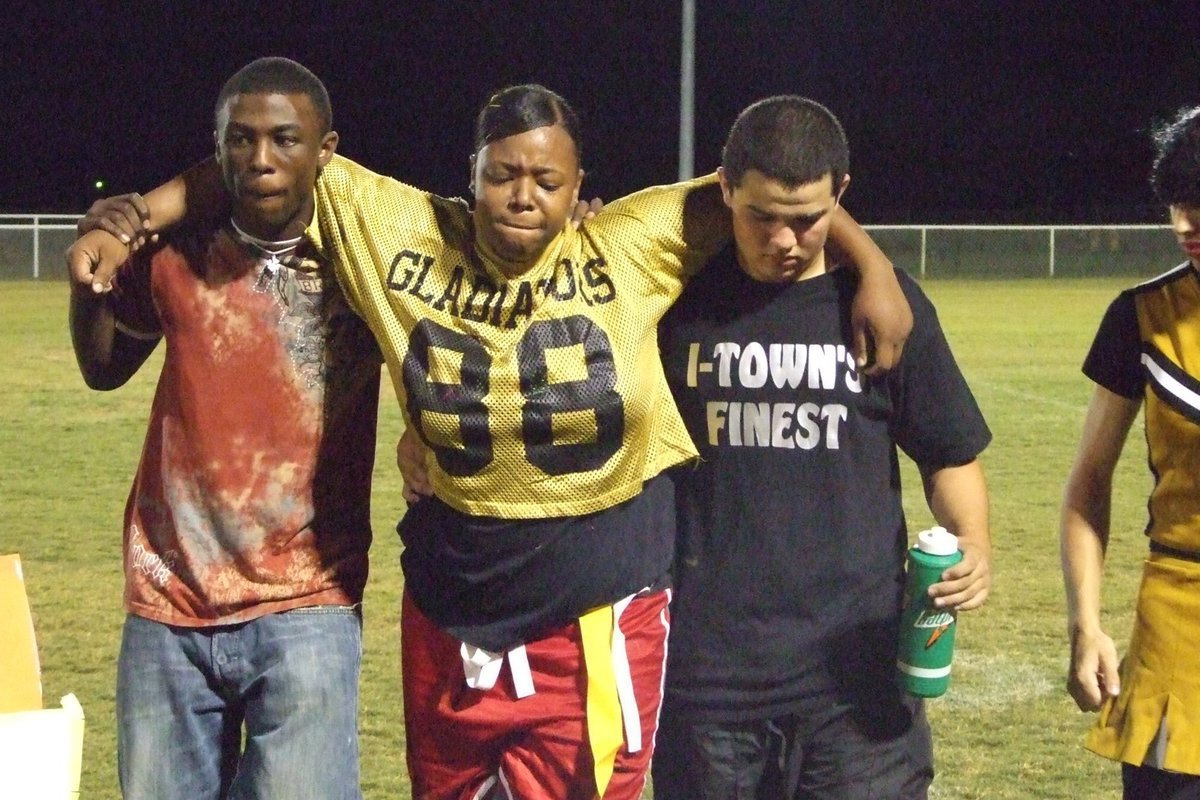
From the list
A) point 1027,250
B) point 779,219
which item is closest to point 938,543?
point 779,219

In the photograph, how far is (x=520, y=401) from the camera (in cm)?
256

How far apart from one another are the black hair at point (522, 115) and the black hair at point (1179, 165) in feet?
3.19

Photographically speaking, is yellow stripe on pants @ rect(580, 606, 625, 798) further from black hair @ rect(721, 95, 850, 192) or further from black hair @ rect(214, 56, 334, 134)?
black hair @ rect(214, 56, 334, 134)

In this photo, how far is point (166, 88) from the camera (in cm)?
4812

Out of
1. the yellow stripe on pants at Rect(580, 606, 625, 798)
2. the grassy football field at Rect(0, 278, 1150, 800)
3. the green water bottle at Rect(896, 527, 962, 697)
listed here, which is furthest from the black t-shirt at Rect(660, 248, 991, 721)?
the grassy football field at Rect(0, 278, 1150, 800)

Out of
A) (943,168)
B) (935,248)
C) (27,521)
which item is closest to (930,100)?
(943,168)

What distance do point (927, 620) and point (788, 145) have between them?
846mm

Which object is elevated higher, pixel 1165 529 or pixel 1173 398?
pixel 1173 398

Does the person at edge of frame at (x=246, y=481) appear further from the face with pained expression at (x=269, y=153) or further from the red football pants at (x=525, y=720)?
the red football pants at (x=525, y=720)

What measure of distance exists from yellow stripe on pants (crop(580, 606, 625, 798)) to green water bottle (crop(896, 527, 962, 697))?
0.52 metres

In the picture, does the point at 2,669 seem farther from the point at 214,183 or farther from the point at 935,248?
the point at 935,248

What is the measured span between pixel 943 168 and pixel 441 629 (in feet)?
151

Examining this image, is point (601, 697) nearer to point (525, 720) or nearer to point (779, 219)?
point (525, 720)

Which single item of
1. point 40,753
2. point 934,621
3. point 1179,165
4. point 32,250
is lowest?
point 40,753
